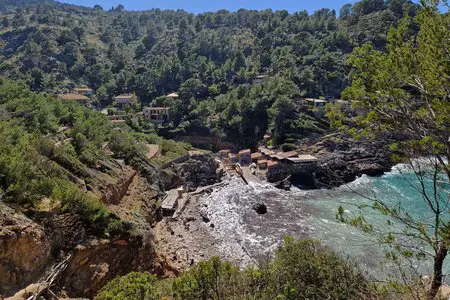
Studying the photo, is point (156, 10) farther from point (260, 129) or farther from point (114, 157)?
point (114, 157)

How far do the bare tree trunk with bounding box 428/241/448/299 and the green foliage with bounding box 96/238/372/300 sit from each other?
3394 millimetres

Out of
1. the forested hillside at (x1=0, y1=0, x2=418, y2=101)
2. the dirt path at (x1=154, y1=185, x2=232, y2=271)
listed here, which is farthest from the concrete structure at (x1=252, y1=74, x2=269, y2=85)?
the dirt path at (x1=154, y1=185, x2=232, y2=271)

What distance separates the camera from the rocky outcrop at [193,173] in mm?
40719

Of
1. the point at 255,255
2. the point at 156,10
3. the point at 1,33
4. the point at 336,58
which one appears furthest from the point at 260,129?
the point at 156,10

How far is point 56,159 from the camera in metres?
21.4

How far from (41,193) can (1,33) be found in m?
123

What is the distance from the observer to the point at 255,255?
82.8 feet

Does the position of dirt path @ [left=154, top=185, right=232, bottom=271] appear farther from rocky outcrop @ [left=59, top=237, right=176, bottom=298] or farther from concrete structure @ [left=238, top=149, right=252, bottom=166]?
concrete structure @ [left=238, top=149, right=252, bottom=166]

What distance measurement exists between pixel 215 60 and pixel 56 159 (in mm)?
89583

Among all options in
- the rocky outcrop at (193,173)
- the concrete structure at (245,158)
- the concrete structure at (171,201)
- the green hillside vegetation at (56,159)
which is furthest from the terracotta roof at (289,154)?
the green hillside vegetation at (56,159)

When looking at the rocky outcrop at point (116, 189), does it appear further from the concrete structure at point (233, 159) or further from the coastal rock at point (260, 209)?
the concrete structure at point (233, 159)

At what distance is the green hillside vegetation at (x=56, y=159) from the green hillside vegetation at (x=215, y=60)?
1189 inches

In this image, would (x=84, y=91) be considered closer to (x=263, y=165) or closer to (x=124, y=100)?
(x=124, y=100)

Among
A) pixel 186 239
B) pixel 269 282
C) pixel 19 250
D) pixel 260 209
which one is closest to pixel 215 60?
pixel 260 209
